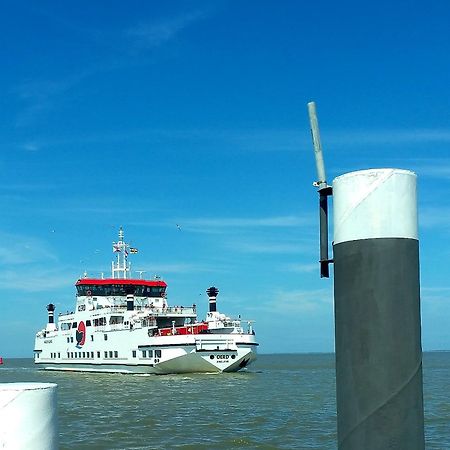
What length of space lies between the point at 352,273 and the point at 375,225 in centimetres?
26

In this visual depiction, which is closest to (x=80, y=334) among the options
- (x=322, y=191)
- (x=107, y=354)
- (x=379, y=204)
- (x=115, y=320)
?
(x=107, y=354)

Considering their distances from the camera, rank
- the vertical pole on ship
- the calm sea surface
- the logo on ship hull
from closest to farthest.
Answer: the vertical pole on ship → the calm sea surface → the logo on ship hull

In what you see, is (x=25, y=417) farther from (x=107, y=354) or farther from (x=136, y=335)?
(x=107, y=354)

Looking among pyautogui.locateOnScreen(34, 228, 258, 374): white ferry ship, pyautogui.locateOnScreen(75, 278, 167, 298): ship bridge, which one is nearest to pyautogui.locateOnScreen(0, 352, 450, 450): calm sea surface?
pyautogui.locateOnScreen(34, 228, 258, 374): white ferry ship

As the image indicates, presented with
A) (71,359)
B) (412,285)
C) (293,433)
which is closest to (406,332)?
(412,285)

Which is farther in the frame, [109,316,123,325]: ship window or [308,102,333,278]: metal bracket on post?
[109,316,123,325]: ship window

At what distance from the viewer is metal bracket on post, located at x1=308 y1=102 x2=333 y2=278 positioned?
395 centimetres

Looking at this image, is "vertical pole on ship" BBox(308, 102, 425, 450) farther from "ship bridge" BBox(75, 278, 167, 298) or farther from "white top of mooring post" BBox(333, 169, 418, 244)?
"ship bridge" BBox(75, 278, 167, 298)

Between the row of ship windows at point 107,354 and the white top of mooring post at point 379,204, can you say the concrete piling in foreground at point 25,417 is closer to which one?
the white top of mooring post at point 379,204

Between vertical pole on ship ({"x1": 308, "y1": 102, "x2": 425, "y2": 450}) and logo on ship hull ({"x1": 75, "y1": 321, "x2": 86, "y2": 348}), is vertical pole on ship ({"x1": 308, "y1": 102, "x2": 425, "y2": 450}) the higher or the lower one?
the higher one

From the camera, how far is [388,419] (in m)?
3.53

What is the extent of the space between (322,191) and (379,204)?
1.43 ft

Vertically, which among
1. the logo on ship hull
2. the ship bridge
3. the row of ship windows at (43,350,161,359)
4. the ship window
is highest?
the ship bridge

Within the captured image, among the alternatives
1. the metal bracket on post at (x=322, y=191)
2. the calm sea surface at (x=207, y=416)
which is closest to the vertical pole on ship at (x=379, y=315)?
the metal bracket on post at (x=322, y=191)
